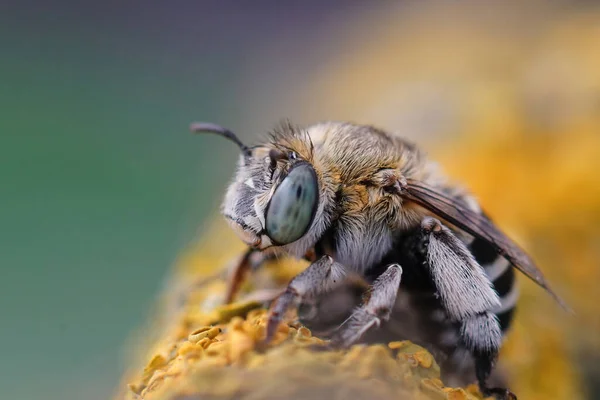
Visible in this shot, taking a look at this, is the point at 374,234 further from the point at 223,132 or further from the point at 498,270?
the point at 223,132

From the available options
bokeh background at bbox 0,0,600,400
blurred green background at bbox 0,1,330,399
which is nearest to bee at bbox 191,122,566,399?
bokeh background at bbox 0,0,600,400

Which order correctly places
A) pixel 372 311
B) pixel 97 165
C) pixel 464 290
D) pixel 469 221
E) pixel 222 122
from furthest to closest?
pixel 222 122 < pixel 97 165 < pixel 469 221 < pixel 464 290 < pixel 372 311

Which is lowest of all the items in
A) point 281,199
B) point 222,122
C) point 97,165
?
point 97,165

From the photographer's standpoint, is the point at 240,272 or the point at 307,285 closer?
the point at 307,285

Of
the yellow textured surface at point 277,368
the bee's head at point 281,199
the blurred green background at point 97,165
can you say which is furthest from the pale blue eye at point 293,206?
the blurred green background at point 97,165

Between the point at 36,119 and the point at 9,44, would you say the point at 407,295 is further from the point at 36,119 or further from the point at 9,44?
the point at 9,44

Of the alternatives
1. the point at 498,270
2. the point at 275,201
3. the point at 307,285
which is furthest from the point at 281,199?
the point at 498,270

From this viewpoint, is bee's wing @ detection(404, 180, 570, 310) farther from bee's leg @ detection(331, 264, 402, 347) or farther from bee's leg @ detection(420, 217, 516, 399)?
bee's leg @ detection(331, 264, 402, 347)
